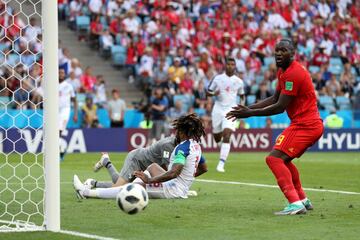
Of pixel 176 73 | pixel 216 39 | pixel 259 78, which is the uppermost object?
pixel 216 39

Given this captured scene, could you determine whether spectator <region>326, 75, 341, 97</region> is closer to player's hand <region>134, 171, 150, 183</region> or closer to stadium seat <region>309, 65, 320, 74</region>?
stadium seat <region>309, 65, 320, 74</region>

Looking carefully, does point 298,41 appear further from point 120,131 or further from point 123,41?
point 120,131

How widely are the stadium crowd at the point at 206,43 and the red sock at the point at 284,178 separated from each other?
54.2 feet

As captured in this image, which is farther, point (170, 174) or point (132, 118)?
point (132, 118)

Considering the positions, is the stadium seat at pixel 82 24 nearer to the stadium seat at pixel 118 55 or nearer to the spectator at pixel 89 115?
the stadium seat at pixel 118 55

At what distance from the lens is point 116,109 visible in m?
29.1

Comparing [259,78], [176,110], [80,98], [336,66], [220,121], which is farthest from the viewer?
[336,66]

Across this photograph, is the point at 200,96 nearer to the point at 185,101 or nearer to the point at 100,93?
the point at 185,101

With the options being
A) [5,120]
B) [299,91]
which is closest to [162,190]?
[299,91]

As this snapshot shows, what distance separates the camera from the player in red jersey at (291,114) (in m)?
11.4

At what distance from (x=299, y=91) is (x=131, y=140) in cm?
1748

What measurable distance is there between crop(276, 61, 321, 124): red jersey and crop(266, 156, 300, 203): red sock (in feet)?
1.85

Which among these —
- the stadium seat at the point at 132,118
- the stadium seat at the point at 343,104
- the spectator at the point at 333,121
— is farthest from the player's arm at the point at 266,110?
the stadium seat at the point at 343,104

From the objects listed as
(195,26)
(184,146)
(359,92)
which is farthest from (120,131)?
(184,146)
